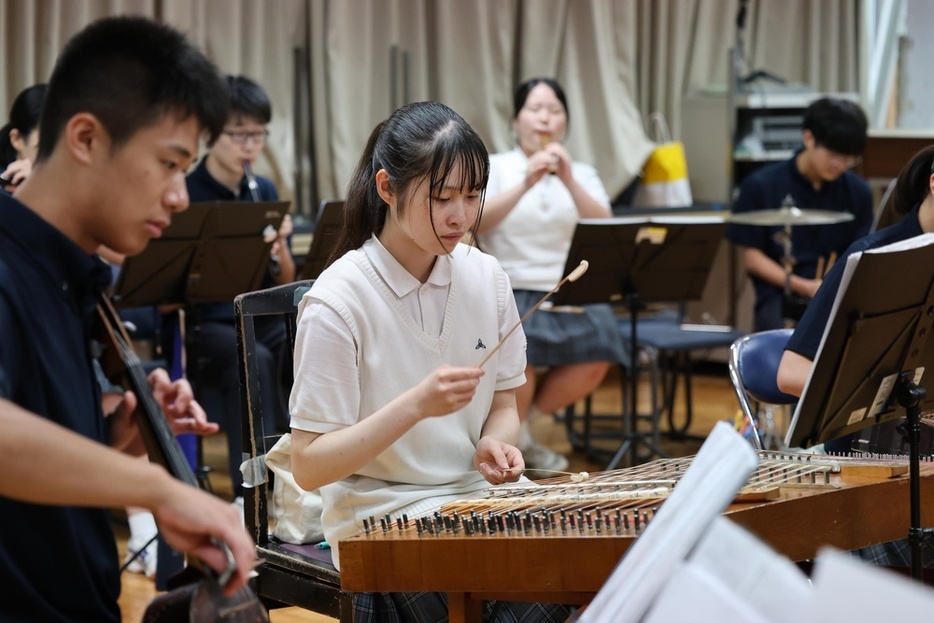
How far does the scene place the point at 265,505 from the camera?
2303 mm

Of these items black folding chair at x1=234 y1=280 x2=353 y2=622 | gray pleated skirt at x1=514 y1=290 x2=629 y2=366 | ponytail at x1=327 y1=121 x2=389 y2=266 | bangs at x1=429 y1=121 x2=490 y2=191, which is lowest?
gray pleated skirt at x1=514 y1=290 x2=629 y2=366

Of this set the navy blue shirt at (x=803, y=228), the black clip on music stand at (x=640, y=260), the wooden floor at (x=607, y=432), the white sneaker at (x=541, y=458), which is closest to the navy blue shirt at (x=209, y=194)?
the wooden floor at (x=607, y=432)

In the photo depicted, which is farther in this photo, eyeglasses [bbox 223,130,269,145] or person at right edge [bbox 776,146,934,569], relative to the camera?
eyeglasses [bbox 223,130,269,145]

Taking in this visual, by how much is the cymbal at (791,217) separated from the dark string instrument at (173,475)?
11.8ft

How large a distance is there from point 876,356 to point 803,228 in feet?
10.7

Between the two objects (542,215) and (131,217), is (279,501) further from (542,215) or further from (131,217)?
(542,215)

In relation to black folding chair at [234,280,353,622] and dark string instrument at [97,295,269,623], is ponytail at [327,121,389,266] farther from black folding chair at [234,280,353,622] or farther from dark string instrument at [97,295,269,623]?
dark string instrument at [97,295,269,623]

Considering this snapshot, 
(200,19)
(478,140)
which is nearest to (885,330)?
(478,140)

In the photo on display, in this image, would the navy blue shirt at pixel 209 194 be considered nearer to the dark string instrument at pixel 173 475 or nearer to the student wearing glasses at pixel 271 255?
the student wearing glasses at pixel 271 255

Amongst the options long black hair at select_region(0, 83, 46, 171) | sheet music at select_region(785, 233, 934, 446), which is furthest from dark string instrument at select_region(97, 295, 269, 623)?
→ long black hair at select_region(0, 83, 46, 171)

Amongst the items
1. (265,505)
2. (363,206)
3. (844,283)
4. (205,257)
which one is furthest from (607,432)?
(844,283)

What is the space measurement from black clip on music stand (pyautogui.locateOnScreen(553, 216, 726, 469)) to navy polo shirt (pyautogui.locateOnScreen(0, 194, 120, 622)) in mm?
2672

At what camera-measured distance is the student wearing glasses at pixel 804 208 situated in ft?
16.3

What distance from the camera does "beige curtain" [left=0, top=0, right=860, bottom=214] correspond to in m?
5.17
